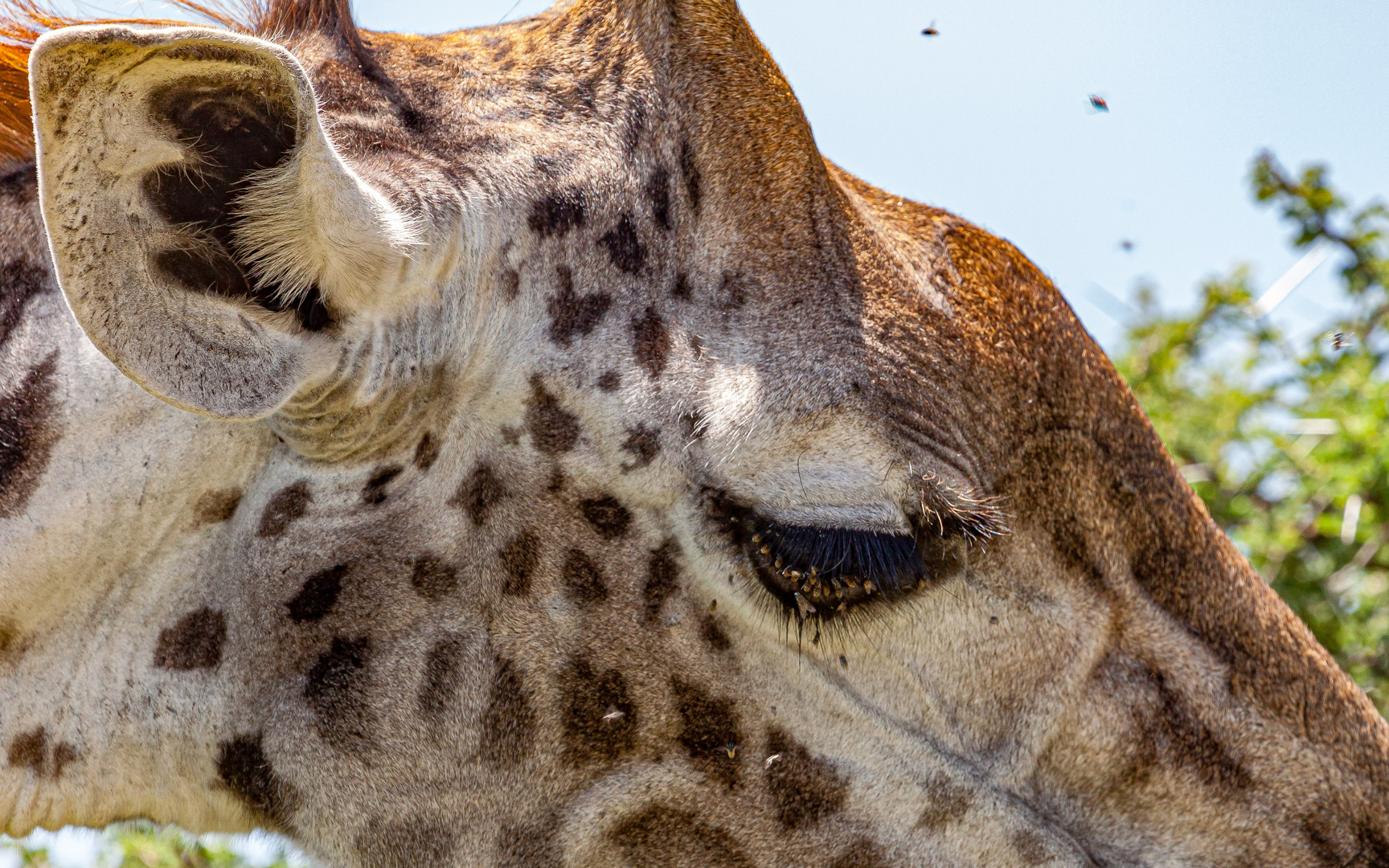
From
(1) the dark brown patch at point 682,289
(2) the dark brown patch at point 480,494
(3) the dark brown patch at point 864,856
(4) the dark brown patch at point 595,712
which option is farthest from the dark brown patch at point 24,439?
(3) the dark brown patch at point 864,856

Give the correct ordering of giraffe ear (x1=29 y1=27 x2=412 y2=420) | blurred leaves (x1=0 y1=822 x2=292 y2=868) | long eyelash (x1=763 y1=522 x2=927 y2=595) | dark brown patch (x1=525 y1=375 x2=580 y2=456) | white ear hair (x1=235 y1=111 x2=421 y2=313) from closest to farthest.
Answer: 1. giraffe ear (x1=29 y1=27 x2=412 y2=420)
2. white ear hair (x1=235 y1=111 x2=421 y2=313)
3. long eyelash (x1=763 y1=522 x2=927 y2=595)
4. dark brown patch (x1=525 y1=375 x2=580 y2=456)
5. blurred leaves (x1=0 y1=822 x2=292 y2=868)

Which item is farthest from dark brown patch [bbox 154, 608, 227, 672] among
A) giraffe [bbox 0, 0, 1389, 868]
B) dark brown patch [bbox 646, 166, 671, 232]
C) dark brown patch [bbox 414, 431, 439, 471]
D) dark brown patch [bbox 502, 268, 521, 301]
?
dark brown patch [bbox 646, 166, 671, 232]

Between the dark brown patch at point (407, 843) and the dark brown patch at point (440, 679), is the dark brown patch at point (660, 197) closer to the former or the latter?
the dark brown patch at point (440, 679)

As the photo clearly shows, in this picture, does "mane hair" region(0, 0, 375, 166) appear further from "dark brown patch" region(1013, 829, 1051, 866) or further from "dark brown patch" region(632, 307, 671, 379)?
"dark brown patch" region(1013, 829, 1051, 866)

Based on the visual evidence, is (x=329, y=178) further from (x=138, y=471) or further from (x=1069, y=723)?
(x=1069, y=723)

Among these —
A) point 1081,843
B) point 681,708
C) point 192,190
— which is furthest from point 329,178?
point 1081,843
